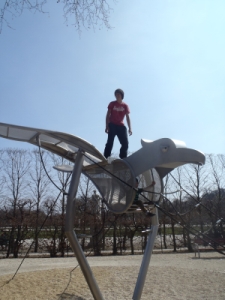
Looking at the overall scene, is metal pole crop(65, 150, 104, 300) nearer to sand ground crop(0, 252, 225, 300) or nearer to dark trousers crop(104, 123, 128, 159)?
dark trousers crop(104, 123, 128, 159)

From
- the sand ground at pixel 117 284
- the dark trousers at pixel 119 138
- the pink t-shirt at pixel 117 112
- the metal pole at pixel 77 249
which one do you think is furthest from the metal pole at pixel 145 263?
the pink t-shirt at pixel 117 112

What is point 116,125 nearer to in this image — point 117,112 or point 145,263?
point 117,112

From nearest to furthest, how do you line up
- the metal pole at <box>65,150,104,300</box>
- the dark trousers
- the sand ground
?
the metal pole at <box>65,150,104,300</box> → the dark trousers → the sand ground

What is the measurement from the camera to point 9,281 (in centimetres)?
907

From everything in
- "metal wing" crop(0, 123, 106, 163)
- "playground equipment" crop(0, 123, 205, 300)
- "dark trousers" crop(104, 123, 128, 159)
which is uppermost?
"dark trousers" crop(104, 123, 128, 159)

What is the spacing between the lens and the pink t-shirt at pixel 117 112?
6582mm

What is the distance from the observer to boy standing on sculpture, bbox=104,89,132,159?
656cm

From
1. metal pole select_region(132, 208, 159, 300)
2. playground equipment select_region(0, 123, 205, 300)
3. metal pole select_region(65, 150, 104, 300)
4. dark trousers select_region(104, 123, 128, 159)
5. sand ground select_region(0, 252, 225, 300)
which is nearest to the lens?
playground equipment select_region(0, 123, 205, 300)

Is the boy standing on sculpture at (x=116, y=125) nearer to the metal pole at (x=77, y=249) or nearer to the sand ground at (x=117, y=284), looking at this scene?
the metal pole at (x=77, y=249)

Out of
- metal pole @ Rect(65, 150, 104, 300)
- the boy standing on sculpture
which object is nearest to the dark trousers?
the boy standing on sculpture

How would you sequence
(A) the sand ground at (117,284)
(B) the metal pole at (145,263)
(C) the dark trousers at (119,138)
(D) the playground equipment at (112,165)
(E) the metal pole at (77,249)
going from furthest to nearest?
(A) the sand ground at (117,284), (C) the dark trousers at (119,138), (B) the metal pole at (145,263), (E) the metal pole at (77,249), (D) the playground equipment at (112,165)

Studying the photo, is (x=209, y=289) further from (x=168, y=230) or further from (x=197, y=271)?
(x=168, y=230)

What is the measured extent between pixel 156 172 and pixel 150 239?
133 centimetres

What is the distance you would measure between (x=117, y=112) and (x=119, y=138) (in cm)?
51
